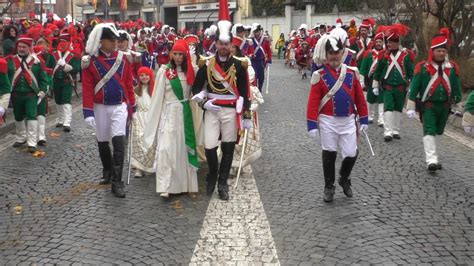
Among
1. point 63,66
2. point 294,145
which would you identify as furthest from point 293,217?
point 63,66

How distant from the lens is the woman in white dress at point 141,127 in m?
7.72

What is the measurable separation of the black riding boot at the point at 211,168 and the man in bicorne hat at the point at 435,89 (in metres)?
3.12

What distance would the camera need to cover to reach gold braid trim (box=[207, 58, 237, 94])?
6570mm

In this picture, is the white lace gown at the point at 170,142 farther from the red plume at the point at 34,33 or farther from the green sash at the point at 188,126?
the red plume at the point at 34,33

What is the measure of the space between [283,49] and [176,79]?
32.8 m

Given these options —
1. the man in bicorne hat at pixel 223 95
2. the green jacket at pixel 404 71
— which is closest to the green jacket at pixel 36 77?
the man in bicorne hat at pixel 223 95

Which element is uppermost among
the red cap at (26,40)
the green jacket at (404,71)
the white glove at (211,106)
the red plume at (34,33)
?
the red plume at (34,33)

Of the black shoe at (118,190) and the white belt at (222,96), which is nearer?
the white belt at (222,96)

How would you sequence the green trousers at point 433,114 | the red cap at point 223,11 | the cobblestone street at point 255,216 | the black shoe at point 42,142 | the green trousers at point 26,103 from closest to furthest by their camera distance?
the cobblestone street at point 255,216 < the red cap at point 223,11 < the green trousers at point 433,114 < the green trousers at point 26,103 < the black shoe at point 42,142

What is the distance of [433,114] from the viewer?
8.17 m

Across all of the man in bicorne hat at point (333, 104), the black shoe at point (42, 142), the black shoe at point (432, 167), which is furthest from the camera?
the black shoe at point (42, 142)

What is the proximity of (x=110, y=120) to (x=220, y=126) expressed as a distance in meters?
1.36

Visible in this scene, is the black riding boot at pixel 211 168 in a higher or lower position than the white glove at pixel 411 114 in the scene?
lower

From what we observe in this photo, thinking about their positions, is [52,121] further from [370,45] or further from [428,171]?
[428,171]
